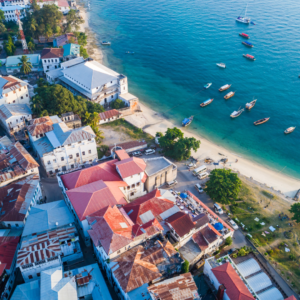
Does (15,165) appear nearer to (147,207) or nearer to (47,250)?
(47,250)

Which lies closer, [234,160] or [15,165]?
[15,165]

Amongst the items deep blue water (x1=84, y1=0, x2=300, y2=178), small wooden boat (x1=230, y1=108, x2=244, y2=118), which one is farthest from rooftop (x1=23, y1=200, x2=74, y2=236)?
small wooden boat (x1=230, y1=108, x2=244, y2=118)

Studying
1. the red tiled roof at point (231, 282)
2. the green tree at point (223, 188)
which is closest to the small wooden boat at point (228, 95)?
the green tree at point (223, 188)

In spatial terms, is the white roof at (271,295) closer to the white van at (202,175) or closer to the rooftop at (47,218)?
the white van at (202,175)

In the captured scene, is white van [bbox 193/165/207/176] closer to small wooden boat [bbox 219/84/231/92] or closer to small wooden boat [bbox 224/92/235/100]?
small wooden boat [bbox 224/92/235/100]

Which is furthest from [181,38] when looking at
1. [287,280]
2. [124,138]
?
[287,280]

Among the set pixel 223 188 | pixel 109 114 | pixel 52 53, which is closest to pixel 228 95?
pixel 109 114
